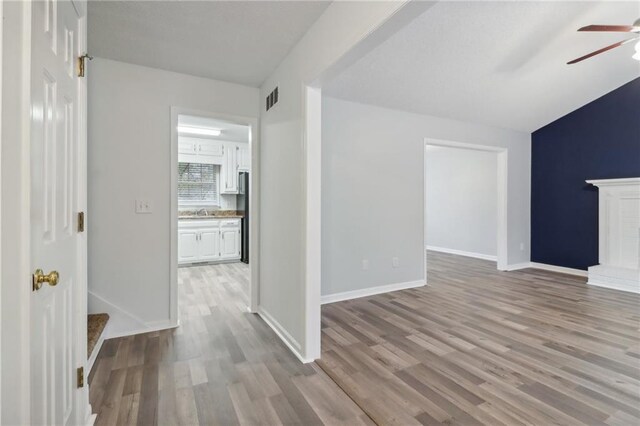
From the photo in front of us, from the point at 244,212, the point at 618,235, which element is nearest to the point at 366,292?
the point at 244,212

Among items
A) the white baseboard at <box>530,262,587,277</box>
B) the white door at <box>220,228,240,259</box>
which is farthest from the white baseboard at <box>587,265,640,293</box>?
the white door at <box>220,228,240,259</box>

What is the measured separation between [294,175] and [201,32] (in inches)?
51.8

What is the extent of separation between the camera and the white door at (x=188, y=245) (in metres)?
5.57

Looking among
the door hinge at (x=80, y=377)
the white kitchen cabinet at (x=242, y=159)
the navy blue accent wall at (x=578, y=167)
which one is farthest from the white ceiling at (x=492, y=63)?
the door hinge at (x=80, y=377)

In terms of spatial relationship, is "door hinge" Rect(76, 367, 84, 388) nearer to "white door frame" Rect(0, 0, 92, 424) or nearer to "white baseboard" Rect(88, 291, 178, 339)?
"white door frame" Rect(0, 0, 92, 424)

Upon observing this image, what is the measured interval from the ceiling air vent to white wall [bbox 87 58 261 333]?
77cm

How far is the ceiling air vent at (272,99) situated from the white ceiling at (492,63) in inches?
33.9

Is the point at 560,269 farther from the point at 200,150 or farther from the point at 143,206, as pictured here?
the point at 200,150

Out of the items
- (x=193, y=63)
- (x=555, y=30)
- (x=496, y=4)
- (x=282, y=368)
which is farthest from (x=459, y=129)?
(x=282, y=368)

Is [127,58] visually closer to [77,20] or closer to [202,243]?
[77,20]

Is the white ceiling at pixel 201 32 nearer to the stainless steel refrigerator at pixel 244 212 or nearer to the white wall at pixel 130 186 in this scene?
the white wall at pixel 130 186

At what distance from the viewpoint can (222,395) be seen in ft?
6.23

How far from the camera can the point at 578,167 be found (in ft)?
16.8

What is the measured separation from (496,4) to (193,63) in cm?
278
